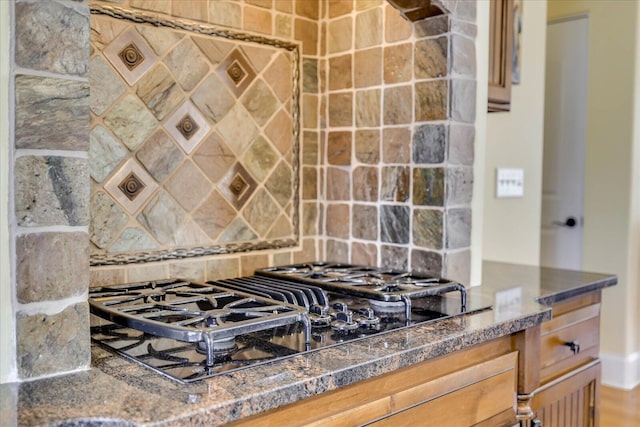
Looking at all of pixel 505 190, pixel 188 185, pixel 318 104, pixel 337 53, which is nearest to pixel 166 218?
pixel 188 185

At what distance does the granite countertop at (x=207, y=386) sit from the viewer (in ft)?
2.59

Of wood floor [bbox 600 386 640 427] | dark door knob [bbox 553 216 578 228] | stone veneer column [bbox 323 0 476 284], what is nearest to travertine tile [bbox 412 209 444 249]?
stone veneer column [bbox 323 0 476 284]

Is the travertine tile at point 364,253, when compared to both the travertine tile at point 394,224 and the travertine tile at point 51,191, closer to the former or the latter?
the travertine tile at point 394,224

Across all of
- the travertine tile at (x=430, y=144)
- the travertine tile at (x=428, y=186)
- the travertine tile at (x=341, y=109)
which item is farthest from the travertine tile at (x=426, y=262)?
the travertine tile at (x=341, y=109)

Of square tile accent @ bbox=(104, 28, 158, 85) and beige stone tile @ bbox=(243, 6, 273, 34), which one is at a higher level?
beige stone tile @ bbox=(243, 6, 273, 34)

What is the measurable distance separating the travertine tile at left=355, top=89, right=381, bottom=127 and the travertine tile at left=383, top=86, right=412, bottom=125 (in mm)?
36

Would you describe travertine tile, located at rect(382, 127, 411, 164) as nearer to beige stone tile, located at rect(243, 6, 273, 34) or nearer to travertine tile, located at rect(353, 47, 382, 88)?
travertine tile, located at rect(353, 47, 382, 88)

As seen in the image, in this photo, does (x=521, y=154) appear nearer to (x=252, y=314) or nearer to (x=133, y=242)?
(x=133, y=242)

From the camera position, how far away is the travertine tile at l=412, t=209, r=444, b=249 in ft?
5.58

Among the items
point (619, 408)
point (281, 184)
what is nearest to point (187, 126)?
point (281, 184)

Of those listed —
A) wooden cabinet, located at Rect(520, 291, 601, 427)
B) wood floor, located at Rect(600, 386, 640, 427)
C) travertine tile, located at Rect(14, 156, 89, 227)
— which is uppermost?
travertine tile, located at Rect(14, 156, 89, 227)

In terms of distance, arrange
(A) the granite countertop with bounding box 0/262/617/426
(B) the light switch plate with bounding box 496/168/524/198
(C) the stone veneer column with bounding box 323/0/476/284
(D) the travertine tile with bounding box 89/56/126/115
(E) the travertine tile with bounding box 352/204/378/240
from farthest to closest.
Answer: (B) the light switch plate with bounding box 496/168/524/198, (E) the travertine tile with bounding box 352/204/378/240, (C) the stone veneer column with bounding box 323/0/476/284, (D) the travertine tile with bounding box 89/56/126/115, (A) the granite countertop with bounding box 0/262/617/426

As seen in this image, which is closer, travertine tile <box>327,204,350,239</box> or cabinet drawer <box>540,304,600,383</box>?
cabinet drawer <box>540,304,600,383</box>

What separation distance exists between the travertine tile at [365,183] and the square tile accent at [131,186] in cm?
67
